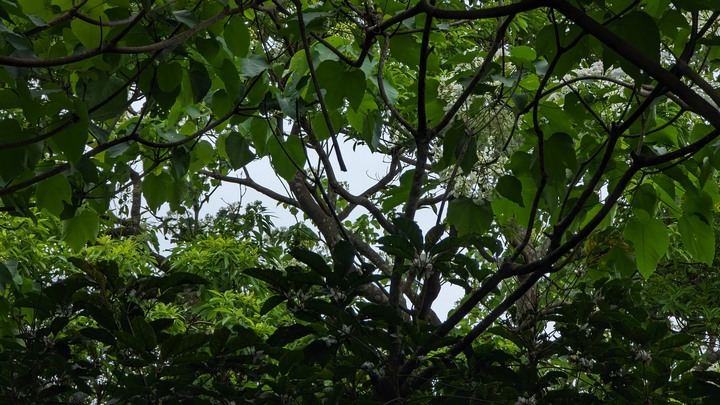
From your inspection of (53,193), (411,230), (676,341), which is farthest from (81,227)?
(676,341)

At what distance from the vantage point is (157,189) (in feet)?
6.19

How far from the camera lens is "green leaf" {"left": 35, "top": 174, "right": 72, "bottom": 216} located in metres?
1.57

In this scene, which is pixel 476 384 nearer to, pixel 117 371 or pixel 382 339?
pixel 382 339

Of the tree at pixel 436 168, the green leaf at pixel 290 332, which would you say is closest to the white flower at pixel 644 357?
the tree at pixel 436 168

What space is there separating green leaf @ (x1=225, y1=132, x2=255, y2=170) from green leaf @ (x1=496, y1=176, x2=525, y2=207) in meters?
0.54

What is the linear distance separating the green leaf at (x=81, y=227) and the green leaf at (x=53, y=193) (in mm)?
250

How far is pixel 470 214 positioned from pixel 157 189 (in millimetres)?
725

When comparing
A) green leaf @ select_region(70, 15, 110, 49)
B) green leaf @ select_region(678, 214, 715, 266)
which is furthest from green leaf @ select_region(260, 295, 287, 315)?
green leaf @ select_region(678, 214, 715, 266)

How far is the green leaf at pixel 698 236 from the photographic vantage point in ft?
5.12

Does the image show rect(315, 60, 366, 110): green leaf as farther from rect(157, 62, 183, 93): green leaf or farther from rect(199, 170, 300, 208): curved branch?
rect(199, 170, 300, 208): curved branch

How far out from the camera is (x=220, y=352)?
127cm

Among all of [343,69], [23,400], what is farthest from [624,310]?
[23,400]

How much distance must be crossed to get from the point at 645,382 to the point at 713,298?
3246 millimetres

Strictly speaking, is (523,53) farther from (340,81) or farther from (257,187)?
(257,187)
